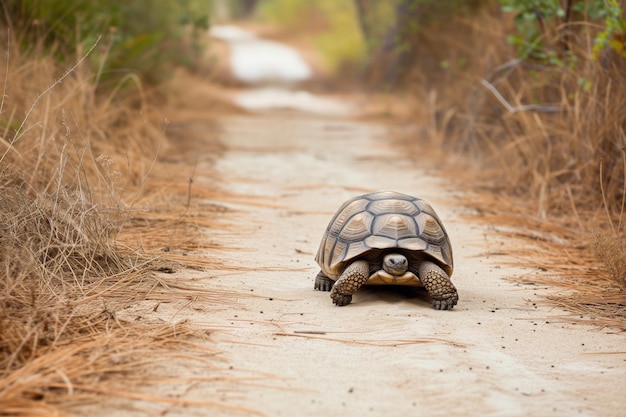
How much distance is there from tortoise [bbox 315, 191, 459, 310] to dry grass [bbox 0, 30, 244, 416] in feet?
1.86

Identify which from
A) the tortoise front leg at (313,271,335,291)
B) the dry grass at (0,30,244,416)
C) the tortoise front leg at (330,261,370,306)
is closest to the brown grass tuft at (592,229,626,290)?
the tortoise front leg at (330,261,370,306)

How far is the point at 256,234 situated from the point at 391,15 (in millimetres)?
14433

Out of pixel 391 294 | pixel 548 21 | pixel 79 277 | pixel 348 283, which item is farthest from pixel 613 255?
pixel 548 21

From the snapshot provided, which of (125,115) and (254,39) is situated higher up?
(254,39)

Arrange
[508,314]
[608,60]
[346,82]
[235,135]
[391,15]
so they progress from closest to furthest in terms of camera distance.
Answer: [508,314] → [608,60] → [235,135] → [391,15] → [346,82]

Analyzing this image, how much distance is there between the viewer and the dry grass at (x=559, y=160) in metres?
4.40

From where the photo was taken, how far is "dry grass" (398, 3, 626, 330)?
4.40 m

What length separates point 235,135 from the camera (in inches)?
438

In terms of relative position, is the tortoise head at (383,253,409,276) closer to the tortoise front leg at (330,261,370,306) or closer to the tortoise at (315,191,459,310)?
the tortoise at (315,191,459,310)

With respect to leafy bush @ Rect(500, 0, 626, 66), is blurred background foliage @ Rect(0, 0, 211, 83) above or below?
below

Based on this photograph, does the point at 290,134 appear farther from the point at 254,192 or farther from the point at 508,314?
the point at 508,314

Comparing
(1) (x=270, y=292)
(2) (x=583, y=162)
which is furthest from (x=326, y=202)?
(1) (x=270, y=292)

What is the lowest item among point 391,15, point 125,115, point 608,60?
Answer: point 125,115

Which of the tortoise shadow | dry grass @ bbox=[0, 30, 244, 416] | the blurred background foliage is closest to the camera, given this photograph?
dry grass @ bbox=[0, 30, 244, 416]
